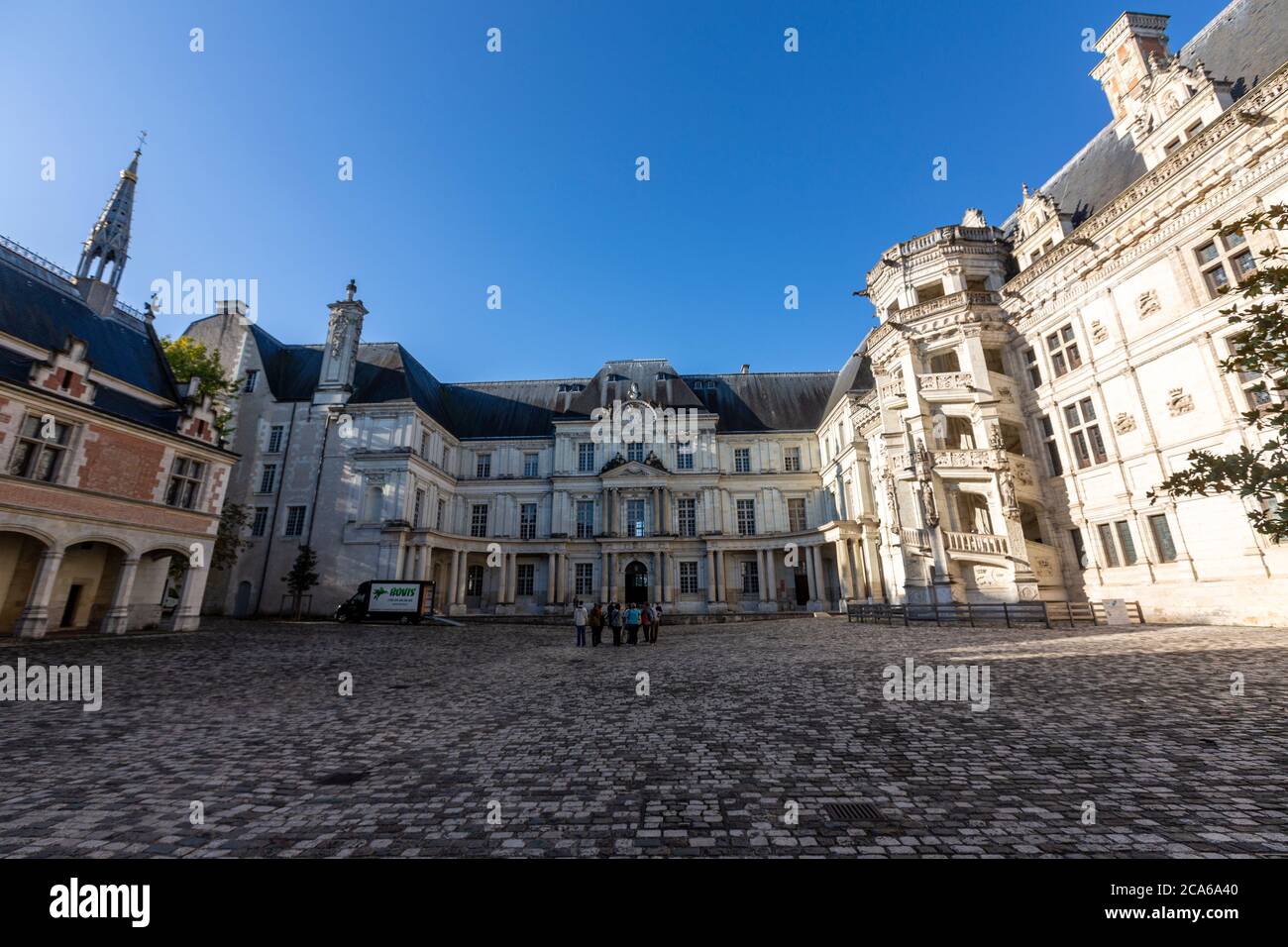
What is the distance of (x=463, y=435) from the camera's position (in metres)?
42.7

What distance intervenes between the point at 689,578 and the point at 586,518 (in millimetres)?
9002

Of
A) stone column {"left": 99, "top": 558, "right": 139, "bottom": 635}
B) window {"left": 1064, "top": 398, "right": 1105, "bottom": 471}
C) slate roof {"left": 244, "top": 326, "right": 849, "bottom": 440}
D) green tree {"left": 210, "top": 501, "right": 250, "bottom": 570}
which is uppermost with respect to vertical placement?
slate roof {"left": 244, "top": 326, "right": 849, "bottom": 440}

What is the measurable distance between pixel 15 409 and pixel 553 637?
18828 mm

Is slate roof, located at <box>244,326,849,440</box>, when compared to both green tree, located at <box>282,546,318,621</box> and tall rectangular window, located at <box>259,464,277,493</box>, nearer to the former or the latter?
tall rectangular window, located at <box>259,464,277,493</box>

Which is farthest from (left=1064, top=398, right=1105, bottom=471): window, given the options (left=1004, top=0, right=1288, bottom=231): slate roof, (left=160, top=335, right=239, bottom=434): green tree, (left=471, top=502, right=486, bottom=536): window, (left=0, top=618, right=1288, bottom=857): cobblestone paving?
(left=160, top=335, right=239, bottom=434): green tree

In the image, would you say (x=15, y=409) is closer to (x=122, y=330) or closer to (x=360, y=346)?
(x=122, y=330)

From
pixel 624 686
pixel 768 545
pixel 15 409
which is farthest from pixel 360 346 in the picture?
pixel 624 686

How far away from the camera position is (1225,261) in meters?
16.4

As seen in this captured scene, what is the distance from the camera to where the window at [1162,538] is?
17.7 meters

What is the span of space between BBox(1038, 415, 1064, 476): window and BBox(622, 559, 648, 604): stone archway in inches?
963

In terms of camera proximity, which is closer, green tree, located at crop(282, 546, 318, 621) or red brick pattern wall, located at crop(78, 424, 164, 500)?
red brick pattern wall, located at crop(78, 424, 164, 500)

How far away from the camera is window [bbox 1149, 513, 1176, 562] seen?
1767 centimetres

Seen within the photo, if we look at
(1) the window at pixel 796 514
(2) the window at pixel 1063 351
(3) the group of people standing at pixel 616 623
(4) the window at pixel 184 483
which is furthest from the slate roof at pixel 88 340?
(2) the window at pixel 1063 351
